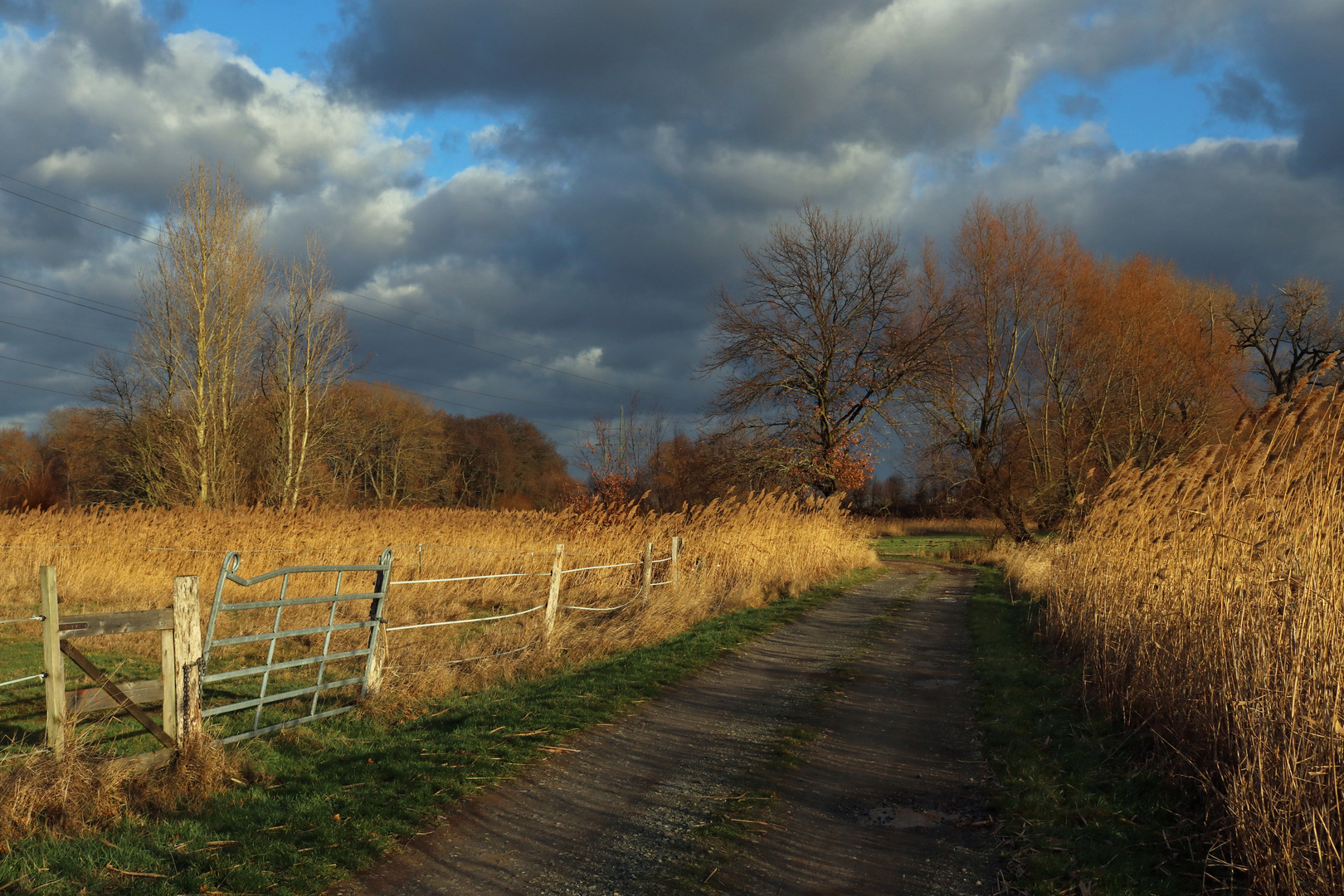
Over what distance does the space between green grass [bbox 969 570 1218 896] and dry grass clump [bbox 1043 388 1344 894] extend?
0.98 feet

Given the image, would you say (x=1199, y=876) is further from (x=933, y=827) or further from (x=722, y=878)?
(x=722, y=878)

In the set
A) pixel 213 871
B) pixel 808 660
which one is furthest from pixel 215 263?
pixel 213 871

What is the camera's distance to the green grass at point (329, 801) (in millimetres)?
4238

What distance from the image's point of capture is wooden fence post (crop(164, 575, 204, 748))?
573 cm

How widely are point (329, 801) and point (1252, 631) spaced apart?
593 cm

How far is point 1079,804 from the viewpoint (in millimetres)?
5129

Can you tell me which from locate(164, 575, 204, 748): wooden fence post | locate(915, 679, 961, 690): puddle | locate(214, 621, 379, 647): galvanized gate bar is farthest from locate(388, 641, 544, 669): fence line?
locate(915, 679, 961, 690): puddle

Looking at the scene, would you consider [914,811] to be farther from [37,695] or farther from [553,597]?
[37,695]

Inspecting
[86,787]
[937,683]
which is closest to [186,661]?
[86,787]

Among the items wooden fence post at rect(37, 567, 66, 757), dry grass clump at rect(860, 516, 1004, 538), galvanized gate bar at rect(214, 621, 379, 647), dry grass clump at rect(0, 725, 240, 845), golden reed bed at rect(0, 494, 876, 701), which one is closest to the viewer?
dry grass clump at rect(0, 725, 240, 845)

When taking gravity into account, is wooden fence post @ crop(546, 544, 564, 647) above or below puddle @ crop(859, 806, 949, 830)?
above

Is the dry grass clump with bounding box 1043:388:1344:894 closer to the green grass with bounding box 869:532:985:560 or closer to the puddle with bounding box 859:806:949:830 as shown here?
the puddle with bounding box 859:806:949:830

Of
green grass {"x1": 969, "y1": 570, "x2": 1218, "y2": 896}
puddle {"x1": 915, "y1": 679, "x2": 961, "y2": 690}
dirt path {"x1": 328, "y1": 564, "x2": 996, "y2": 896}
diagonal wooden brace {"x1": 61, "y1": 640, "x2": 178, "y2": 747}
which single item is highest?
diagonal wooden brace {"x1": 61, "y1": 640, "x2": 178, "y2": 747}

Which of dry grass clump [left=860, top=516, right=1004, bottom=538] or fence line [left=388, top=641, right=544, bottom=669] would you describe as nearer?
fence line [left=388, top=641, right=544, bottom=669]
